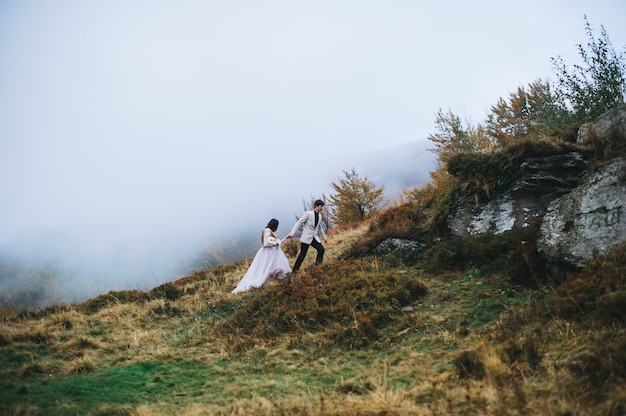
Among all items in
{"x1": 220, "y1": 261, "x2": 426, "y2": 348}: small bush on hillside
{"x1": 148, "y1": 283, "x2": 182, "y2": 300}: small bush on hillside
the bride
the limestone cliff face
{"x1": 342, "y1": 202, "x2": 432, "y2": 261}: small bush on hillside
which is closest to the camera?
the limestone cliff face

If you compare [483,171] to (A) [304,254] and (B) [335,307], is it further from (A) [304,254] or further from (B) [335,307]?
(B) [335,307]

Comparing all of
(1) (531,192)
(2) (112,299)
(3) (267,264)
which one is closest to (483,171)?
(1) (531,192)

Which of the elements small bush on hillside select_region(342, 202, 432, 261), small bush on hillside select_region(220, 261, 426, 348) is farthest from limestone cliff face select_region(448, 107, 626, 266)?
small bush on hillside select_region(220, 261, 426, 348)

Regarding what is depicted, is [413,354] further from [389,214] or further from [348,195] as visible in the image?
[348,195]

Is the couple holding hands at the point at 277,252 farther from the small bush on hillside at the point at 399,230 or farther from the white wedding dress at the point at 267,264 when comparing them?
the small bush on hillside at the point at 399,230

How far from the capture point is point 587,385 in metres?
3.31

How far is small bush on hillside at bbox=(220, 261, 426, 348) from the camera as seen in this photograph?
653cm

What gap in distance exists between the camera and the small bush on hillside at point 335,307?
6.53 meters

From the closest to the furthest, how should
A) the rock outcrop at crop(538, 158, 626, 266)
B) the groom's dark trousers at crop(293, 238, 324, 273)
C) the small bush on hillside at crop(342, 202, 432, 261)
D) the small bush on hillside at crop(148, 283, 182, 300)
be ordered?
the rock outcrop at crop(538, 158, 626, 266)
the groom's dark trousers at crop(293, 238, 324, 273)
the small bush on hillside at crop(342, 202, 432, 261)
the small bush on hillside at crop(148, 283, 182, 300)

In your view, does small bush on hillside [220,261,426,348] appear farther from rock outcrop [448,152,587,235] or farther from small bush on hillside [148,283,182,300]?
small bush on hillside [148,283,182,300]

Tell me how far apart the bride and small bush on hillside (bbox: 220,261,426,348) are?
2.30 m

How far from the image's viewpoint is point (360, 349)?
19.4 ft

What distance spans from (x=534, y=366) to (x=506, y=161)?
287 inches

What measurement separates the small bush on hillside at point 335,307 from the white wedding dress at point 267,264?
2293 mm
